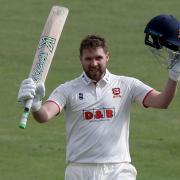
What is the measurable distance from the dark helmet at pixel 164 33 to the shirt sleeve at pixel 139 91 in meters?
0.51

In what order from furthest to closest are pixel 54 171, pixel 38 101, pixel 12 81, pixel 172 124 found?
pixel 12 81 < pixel 172 124 < pixel 54 171 < pixel 38 101

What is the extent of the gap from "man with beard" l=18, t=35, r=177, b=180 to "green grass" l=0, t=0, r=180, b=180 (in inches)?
180

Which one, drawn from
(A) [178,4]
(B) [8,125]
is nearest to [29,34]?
(A) [178,4]

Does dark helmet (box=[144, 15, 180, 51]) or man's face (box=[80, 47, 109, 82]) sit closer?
dark helmet (box=[144, 15, 180, 51])

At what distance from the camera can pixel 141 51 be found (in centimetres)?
2208

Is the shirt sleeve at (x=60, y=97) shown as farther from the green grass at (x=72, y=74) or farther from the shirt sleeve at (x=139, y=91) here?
the green grass at (x=72, y=74)

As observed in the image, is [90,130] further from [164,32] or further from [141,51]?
[141,51]

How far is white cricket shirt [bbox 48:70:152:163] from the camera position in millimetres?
8953

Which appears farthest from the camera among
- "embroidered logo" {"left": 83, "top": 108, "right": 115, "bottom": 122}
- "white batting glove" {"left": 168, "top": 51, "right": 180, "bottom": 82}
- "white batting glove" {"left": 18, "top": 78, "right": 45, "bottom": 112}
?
"embroidered logo" {"left": 83, "top": 108, "right": 115, "bottom": 122}

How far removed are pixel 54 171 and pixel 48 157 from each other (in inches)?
26.7

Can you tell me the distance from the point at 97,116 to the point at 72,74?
10.8 m

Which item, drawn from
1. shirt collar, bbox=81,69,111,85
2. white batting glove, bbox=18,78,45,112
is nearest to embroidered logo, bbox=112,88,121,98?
shirt collar, bbox=81,69,111,85

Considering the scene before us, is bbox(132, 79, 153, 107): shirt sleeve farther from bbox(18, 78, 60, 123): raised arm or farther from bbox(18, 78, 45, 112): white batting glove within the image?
bbox(18, 78, 45, 112): white batting glove

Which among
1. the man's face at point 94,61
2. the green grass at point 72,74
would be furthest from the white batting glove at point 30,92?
the green grass at point 72,74
